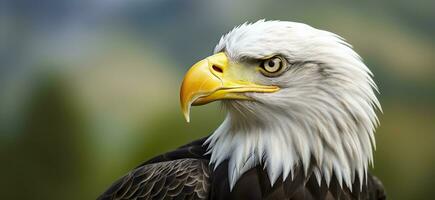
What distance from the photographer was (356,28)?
3443 millimetres

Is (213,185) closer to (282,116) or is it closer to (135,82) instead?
(282,116)

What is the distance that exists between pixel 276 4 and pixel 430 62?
82 cm

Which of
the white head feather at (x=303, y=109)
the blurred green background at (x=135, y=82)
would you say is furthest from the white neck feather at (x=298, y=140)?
the blurred green background at (x=135, y=82)

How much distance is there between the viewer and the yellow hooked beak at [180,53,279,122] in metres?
1.54

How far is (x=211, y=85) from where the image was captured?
155cm

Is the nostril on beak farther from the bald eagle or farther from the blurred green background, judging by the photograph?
the blurred green background

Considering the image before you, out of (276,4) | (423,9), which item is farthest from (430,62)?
(276,4)

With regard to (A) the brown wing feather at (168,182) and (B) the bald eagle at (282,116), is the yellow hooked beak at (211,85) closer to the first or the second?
(B) the bald eagle at (282,116)

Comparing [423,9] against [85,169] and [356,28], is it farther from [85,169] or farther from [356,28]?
[85,169]

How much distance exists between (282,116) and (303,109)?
50 millimetres

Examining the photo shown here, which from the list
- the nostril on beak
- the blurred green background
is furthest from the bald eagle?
the blurred green background

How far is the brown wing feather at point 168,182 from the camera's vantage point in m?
1.68

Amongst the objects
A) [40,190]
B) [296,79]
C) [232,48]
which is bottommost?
[40,190]

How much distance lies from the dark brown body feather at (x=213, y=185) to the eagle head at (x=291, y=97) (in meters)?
0.02
